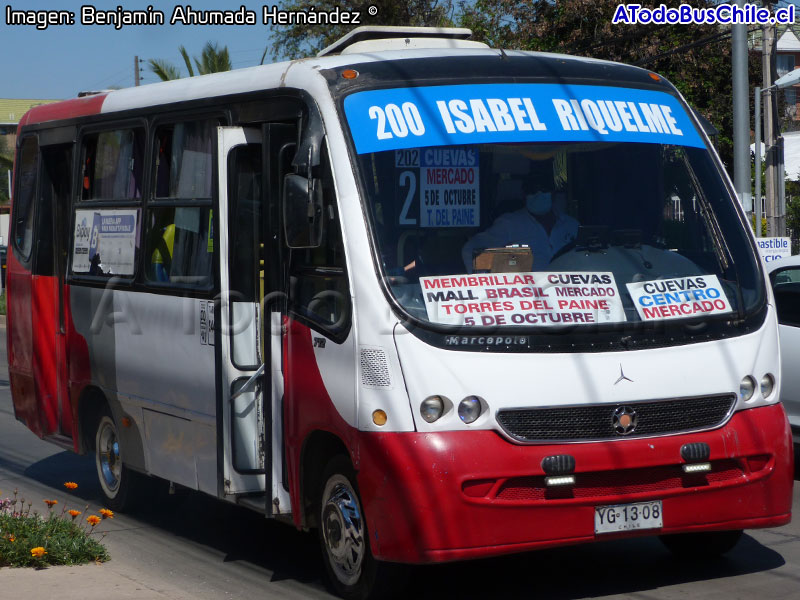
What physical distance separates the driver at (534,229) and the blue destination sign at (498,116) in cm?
28

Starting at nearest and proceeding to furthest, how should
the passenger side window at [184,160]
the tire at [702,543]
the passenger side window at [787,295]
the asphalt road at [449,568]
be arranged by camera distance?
the asphalt road at [449,568] → the tire at [702,543] → the passenger side window at [184,160] → the passenger side window at [787,295]

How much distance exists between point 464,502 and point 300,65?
8.24 feet

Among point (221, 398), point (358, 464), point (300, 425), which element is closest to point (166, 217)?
point (221, 398)

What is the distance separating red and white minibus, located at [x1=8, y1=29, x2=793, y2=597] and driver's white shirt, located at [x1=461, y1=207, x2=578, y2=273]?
13 mm

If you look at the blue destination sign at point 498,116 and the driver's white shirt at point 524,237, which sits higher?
the blue destination sign at point 498,116

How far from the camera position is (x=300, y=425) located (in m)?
6.29

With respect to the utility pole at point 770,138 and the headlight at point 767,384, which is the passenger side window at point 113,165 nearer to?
the headlight at point 767,384

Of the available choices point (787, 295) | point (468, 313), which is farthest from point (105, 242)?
point (787, 295)

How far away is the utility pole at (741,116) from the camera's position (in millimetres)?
15117

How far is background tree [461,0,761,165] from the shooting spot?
30312mm

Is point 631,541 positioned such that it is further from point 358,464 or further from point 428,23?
point 428,23

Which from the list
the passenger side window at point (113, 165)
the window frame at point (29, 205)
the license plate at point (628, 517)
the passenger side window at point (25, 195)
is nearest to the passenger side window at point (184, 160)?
the passenger side window at point (113, 165)

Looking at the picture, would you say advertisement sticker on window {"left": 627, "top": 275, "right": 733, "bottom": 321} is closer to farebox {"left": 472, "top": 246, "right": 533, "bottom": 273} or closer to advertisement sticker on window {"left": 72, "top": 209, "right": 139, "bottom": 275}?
farebox {"left": 472, "top": 246, "right": 533, "bottom": 273}

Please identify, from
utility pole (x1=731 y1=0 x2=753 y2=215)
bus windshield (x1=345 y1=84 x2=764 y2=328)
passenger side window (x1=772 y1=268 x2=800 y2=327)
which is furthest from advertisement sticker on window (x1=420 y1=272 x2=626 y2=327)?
utility pole (x1=731 y1=0 x2=753 y2=215)
